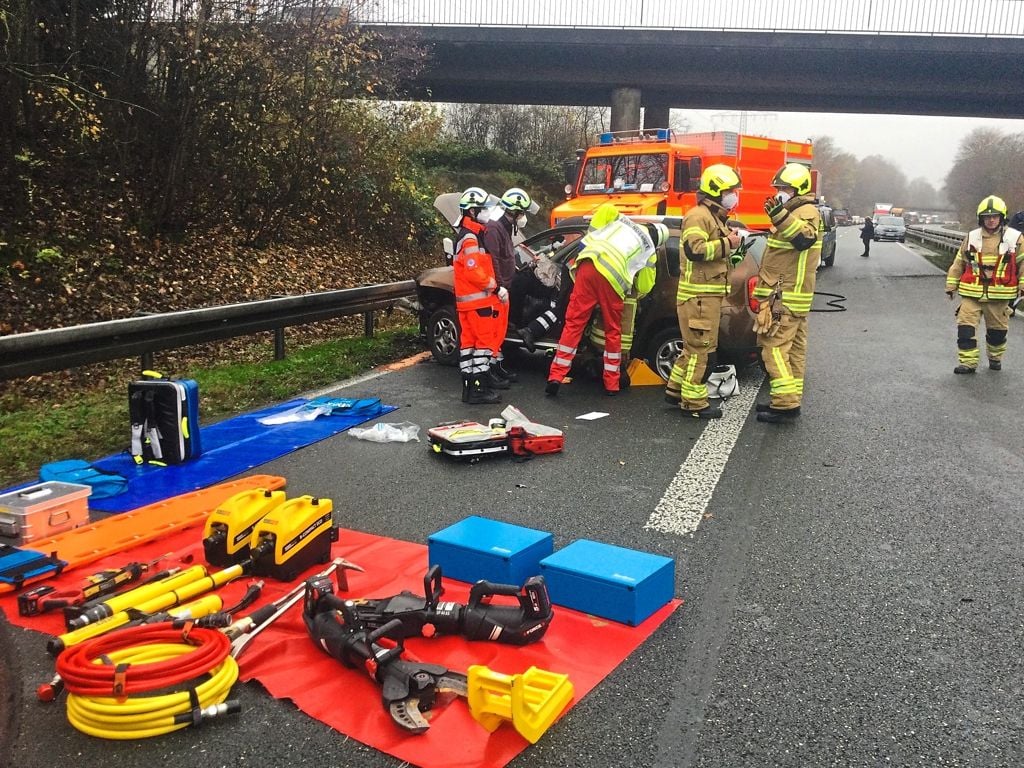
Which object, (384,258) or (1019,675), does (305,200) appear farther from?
(1019,675)

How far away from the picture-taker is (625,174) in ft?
48.3

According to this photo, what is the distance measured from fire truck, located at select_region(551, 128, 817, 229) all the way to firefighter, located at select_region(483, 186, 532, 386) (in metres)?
5.63

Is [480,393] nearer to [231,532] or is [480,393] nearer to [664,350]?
[664,350]

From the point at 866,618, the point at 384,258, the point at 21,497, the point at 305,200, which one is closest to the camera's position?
the point at 866,618

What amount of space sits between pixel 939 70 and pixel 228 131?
22.5 metres

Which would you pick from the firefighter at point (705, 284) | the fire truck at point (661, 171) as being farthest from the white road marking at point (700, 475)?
the fire truck at point (661, 171)

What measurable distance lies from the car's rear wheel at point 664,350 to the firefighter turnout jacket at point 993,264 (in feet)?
11.9

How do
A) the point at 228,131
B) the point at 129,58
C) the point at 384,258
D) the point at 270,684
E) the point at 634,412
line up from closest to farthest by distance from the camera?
the point at 270,684
the point at 634,412
the point at 129,58
the point at 228,131
the point at 384,258

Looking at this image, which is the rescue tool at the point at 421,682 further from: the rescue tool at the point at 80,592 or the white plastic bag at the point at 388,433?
the white plastic bag at the point at 388,433

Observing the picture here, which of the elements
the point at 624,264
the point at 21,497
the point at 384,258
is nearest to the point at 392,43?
the point at 384,258

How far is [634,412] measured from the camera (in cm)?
742

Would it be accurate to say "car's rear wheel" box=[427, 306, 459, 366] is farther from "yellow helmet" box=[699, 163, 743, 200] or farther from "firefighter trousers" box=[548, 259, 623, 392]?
"yellow helmet" box=[699, 163, 743, 200]

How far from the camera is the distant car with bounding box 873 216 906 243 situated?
169 ft

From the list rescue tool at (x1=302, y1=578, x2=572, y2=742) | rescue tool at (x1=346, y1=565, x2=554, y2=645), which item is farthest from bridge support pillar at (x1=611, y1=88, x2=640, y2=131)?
rescue tool at (x1=302, y1=578, x2=572, y2=742)
